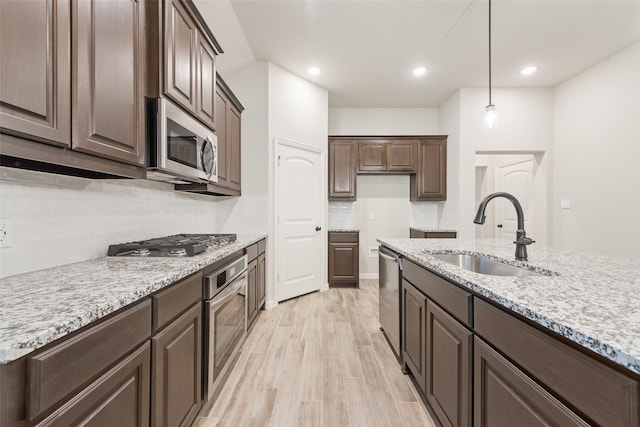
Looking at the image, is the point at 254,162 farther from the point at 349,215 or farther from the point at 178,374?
the point at 178,374

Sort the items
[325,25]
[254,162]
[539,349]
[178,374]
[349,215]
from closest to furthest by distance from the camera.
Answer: [539,349]
[178,374]
[325,25]
[254,162]
[349,215]

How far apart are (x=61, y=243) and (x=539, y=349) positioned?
192 cm

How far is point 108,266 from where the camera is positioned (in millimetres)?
1334

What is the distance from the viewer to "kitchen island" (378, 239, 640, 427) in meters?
0.61

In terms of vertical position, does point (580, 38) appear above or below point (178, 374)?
above

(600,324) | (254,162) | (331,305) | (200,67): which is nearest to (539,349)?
(600,324)

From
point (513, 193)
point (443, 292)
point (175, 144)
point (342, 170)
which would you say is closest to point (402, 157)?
point (342, 170)

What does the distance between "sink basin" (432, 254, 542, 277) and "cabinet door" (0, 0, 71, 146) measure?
6.58 ft

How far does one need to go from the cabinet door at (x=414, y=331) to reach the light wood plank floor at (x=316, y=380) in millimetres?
190

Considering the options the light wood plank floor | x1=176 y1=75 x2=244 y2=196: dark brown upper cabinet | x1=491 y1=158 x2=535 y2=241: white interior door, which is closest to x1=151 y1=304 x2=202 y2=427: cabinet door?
the light wood plank floor

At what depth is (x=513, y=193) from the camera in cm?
511

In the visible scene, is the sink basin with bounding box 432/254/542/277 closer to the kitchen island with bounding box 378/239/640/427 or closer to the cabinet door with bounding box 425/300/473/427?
the kitchen island with bounding box 378/239/640/427

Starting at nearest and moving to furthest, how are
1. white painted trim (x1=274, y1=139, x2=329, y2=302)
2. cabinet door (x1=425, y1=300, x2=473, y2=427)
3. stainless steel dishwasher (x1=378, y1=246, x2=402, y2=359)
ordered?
cabinet door (x1=425, y1=300, x2=473, y2=427) → stainless steel dishwasher (x1=378, y1=246, x2=402, y2=359) → white painted trim (x1=274, y1=139, x2=329, y2=302)

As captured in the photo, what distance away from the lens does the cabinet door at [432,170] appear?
15.6ft
